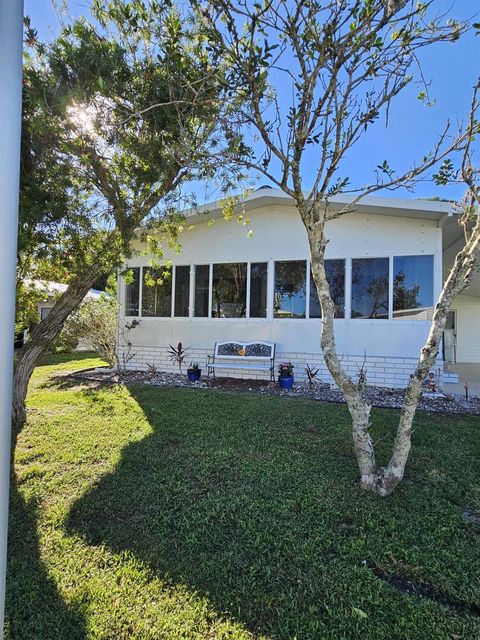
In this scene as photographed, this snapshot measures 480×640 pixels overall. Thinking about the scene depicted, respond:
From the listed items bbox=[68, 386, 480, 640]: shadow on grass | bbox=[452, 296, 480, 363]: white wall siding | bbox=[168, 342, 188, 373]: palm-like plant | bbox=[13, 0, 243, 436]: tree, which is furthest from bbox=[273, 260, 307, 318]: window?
bbox=[452, 296, 480, 363]: white wall siding

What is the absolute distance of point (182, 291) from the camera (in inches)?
408

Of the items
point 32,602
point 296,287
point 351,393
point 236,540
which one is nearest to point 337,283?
point 296,287

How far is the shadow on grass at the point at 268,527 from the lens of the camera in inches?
81.3

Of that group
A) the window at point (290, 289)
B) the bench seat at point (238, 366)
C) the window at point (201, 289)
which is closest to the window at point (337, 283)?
the window at point (290, 289)

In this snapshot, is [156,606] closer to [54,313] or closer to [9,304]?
[9,304]

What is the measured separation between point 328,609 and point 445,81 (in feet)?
16.4

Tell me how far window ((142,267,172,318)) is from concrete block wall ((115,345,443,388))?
1.04 meters

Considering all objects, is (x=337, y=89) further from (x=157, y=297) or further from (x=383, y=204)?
(x=157, y=297)

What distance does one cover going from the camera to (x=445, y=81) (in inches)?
155

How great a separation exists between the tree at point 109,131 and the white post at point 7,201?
2.18 m

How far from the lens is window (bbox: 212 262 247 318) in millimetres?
9609

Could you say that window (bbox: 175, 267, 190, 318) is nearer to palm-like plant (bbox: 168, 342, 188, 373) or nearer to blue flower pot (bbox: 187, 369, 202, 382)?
palm-like plant (bbox: 168, 342, 188, 373)

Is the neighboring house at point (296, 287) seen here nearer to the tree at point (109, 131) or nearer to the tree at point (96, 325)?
the tree at point (96, 325)

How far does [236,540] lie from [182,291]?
8.26 meters
